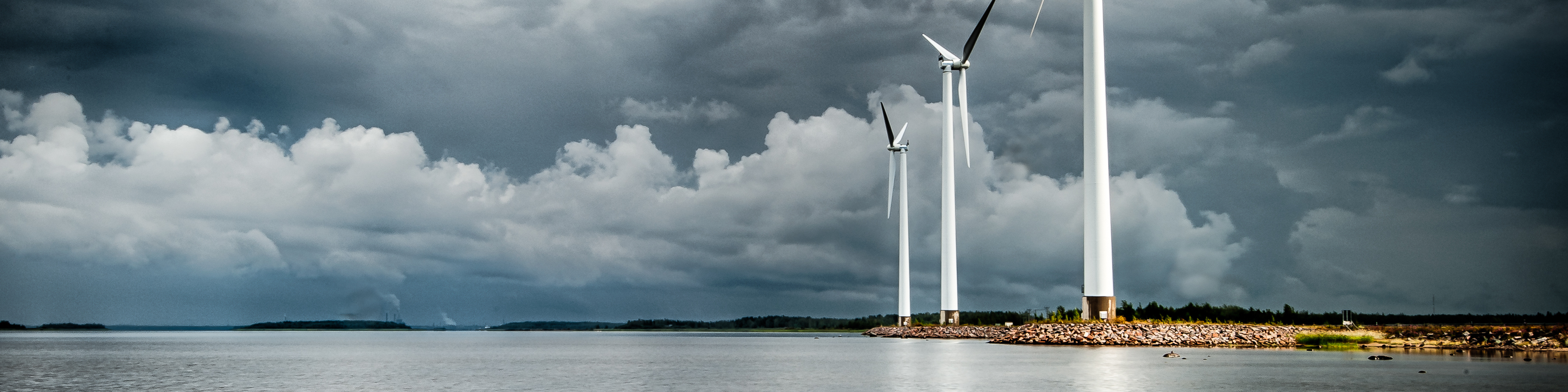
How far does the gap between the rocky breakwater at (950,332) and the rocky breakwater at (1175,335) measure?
75.2ft

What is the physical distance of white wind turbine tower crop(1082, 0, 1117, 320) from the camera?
70.4 meters

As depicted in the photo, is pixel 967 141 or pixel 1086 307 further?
pixel 967 141

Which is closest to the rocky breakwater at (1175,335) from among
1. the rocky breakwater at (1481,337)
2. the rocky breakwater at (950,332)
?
the rocky breakwater at (1481,337)

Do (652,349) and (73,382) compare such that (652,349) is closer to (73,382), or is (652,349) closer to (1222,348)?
(1222,348)

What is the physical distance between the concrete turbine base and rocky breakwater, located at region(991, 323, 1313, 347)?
34.8 inches

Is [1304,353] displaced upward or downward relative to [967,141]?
downward

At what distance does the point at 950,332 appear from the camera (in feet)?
368

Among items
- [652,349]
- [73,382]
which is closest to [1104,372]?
[73,382]

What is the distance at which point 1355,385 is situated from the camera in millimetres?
34562

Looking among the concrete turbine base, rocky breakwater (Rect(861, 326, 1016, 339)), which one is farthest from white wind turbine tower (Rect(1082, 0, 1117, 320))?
rocky breakwater (Rect(861, 326, 1016, 339))

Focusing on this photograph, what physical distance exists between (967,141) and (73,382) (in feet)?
228

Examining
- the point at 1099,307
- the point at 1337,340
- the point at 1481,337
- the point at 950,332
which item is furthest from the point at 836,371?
the point at 950,332

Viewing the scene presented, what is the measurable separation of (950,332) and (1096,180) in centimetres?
4458

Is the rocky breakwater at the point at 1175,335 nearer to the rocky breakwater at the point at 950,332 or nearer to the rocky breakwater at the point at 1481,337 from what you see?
the rocky breakwater at the point at 1481,337
